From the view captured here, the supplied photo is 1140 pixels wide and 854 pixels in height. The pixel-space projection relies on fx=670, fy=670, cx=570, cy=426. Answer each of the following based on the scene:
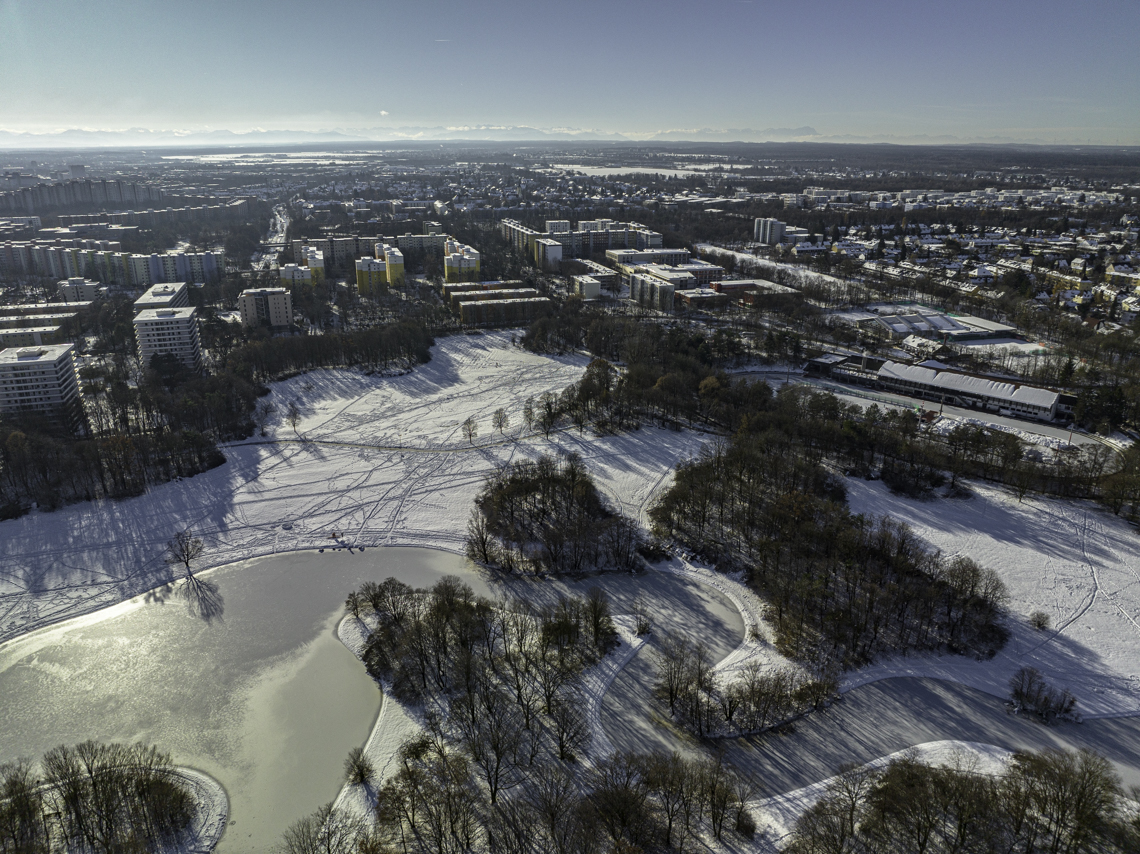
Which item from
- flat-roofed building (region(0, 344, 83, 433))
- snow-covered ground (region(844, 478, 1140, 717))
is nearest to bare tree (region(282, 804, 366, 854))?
snow-covered ground (region(844, 478, 1140, 717))

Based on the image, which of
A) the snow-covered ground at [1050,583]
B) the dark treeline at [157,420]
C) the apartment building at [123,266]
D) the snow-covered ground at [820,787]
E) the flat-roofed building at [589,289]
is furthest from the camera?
the apartment building at [123,266]

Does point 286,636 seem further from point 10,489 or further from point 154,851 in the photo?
point 10,489

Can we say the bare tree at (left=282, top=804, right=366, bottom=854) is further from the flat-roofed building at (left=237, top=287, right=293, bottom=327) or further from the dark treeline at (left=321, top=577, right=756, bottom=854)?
the flat-roofed building at (left=237, top=287, right=293, bottom=327)

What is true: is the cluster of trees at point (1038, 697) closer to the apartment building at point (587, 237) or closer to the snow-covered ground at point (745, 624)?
the snow-covered ground at point (745, 624)

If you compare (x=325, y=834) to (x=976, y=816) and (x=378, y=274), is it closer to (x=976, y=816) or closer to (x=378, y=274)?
(x=976, y=816)

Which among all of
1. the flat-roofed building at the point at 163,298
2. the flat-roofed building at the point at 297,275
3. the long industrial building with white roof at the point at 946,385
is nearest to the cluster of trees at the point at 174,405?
the flat-roofed building at the point at 163,298

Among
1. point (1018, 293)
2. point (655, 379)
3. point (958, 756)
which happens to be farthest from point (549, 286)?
point (958, 756)
